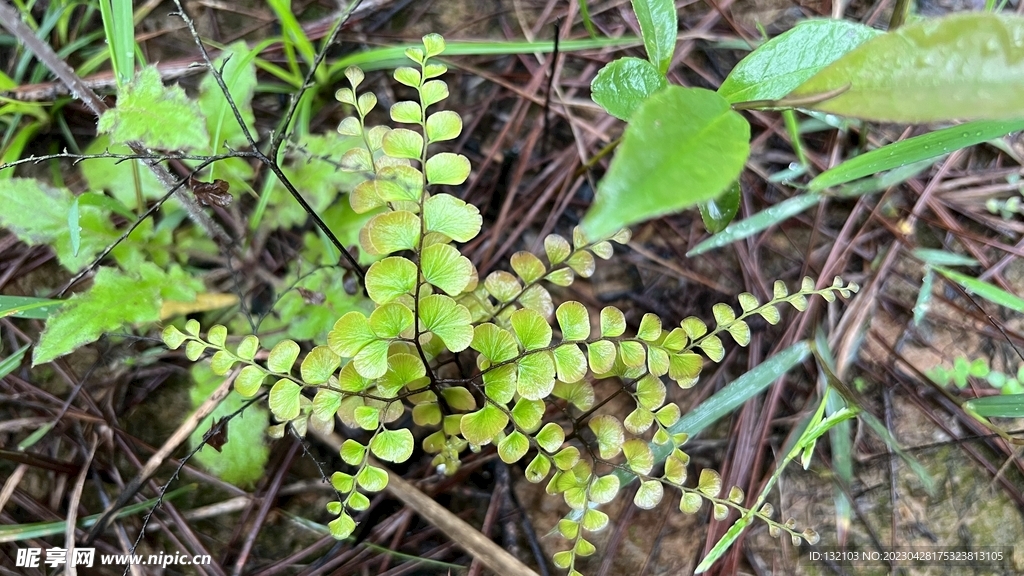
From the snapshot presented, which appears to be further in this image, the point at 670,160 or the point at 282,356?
the point at 282,356

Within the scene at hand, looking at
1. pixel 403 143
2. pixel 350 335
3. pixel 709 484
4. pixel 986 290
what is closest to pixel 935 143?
pixel 986 290

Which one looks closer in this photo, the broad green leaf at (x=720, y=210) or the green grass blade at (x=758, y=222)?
the broad green leaf at (x=720, y=210)

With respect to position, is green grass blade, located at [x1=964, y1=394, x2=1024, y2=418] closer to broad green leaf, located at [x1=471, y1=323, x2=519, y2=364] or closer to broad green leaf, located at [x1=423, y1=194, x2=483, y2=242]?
broad green leaf, located at [x1=471, y1=323, x2=519, y2=364]

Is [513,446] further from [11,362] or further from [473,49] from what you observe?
[11,362]

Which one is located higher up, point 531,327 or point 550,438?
point 531,327

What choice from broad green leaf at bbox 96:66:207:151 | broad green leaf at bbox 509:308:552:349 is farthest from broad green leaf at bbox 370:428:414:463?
broad green leaf at bbox 96:66:207:151

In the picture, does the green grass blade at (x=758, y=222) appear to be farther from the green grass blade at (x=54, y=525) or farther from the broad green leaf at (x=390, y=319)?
the green grass blade at (x=54, y=525)

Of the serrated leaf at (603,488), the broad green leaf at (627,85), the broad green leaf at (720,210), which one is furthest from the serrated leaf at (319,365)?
the broad green leaf at (720,210)
